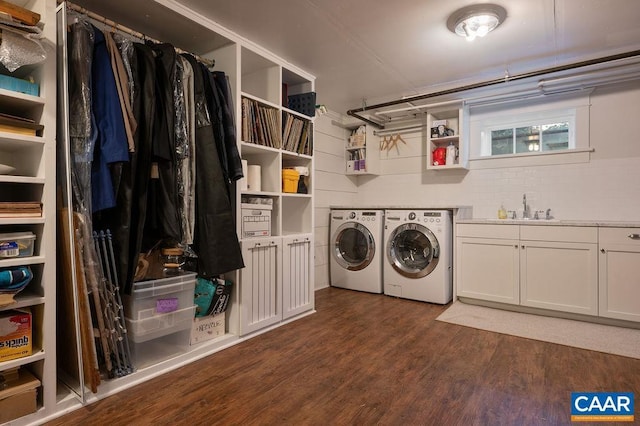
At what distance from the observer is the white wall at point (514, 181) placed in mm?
3197

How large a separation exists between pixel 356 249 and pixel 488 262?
143 centimetres

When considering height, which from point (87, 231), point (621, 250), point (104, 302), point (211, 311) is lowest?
Result: point (211, 311)

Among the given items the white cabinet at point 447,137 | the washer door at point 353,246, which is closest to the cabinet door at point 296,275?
the washer door at point 353,246

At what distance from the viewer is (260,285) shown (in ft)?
8.67

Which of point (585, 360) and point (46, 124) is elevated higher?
point (46, 124)

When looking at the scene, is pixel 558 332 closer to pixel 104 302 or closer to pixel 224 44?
pixel 104 302

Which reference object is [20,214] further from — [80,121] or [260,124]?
[260,124]

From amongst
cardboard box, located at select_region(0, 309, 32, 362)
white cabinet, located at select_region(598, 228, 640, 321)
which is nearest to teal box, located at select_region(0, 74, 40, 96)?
cardboard box, located at select_region(0, 309, 32, 362)

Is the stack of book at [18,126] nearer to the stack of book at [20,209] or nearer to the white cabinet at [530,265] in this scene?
the stack of book at [20,209]

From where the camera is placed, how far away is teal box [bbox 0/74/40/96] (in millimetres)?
1533

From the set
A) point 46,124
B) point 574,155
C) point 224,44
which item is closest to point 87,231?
point 46,124

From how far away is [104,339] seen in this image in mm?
1792

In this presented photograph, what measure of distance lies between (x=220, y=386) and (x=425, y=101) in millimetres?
3515

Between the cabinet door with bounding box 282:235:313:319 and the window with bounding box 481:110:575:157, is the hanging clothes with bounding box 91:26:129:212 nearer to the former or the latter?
the cabinet door with bounding box 282:235:313:319
